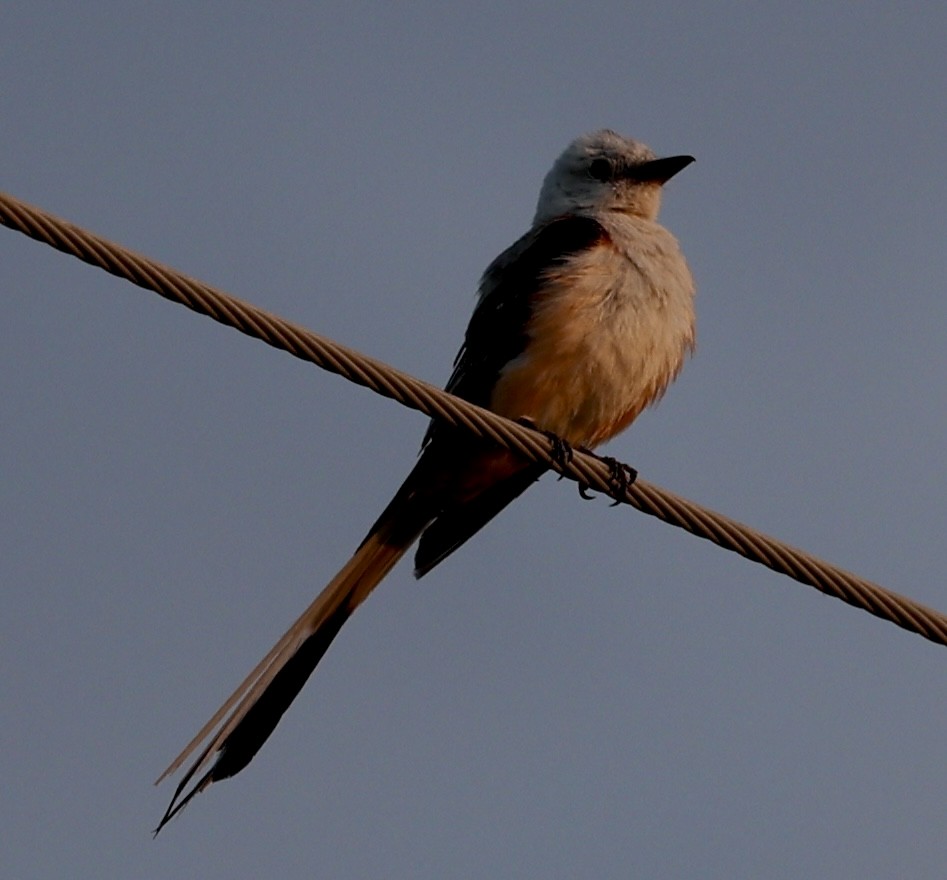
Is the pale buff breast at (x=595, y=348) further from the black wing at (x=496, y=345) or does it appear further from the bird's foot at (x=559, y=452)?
the bird's foot at (x=559, y=452)

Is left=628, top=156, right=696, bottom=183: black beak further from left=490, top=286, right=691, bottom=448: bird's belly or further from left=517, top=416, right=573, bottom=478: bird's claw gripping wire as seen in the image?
left=517, top=416, right=573, bottom=478: bird's claw gripping wire

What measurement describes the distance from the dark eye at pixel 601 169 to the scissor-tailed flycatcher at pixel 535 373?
690 millimetres

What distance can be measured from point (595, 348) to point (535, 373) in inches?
8.4

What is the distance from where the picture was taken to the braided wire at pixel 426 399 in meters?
3.57

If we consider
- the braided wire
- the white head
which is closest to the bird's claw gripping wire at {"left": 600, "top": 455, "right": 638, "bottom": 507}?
the braided wire

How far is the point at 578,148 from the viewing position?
7.05 metres

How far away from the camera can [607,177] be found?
272 inches

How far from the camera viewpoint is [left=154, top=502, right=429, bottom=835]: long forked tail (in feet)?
16.1

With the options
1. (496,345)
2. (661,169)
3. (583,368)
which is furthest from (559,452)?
(661,169)

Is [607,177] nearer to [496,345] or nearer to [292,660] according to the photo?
[496,345]

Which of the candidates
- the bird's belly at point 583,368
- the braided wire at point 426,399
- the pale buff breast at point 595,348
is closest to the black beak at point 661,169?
the pale buff breast at point 595,348

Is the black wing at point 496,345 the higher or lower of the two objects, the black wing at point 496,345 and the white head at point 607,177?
the lower

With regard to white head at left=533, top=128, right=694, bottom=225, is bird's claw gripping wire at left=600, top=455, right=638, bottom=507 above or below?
below

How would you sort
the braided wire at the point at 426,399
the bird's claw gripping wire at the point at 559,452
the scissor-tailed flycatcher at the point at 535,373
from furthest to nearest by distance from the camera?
the scissor-tailed flycatcher at the point at 535,373 < the bird's claw gripping wire at the point at 559,452 < the braided wire at the point at 426,399
